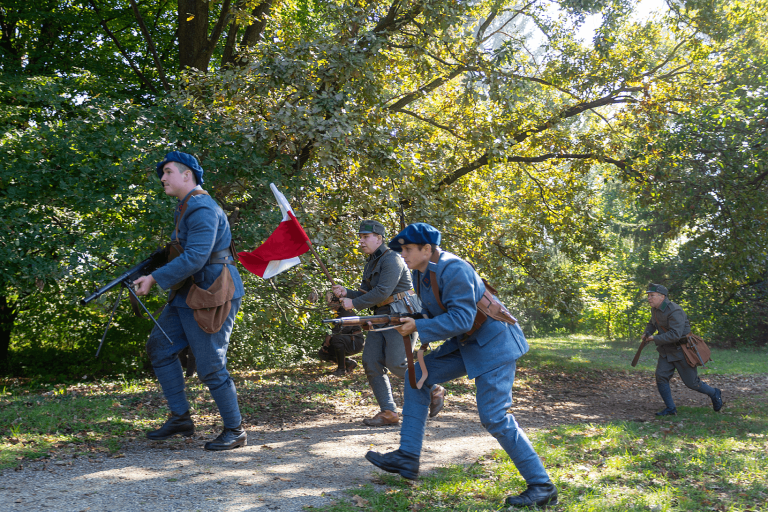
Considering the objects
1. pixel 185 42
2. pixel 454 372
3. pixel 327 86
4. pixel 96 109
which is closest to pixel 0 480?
pixel 454 372

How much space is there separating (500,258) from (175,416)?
8.93m

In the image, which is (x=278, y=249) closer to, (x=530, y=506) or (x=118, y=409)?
(x=118, y=409)

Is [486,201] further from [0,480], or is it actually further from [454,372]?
[0,480]

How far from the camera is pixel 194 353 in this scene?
4.23 meters

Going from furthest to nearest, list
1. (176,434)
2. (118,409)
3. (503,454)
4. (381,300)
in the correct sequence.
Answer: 1. (118,409)
2. (381,300)
3. (503,454)
4. (176,434)

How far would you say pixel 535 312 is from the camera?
2845cm

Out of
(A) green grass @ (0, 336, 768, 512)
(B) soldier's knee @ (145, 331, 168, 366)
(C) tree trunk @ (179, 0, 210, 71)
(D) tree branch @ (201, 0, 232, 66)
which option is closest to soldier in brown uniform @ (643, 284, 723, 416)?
(A) green grass @ (0, 336, 768, 512)

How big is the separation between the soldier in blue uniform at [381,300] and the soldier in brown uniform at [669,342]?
3.99 meters

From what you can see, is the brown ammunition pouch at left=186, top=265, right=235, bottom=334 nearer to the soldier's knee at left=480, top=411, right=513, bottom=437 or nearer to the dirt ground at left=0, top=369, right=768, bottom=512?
the dirt ground at left=0, top=369, right=768, bottom=512

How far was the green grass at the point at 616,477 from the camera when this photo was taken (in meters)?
3.57

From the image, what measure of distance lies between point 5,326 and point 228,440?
868 centimetres

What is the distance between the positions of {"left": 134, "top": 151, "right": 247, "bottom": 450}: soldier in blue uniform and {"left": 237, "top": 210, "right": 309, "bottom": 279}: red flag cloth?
2.15 feet

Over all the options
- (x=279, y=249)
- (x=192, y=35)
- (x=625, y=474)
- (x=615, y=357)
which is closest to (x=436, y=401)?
(x=625, y=474)

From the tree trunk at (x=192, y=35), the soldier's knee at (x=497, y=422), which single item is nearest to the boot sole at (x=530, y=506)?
the soldier's knee at (x=497, y=422)
